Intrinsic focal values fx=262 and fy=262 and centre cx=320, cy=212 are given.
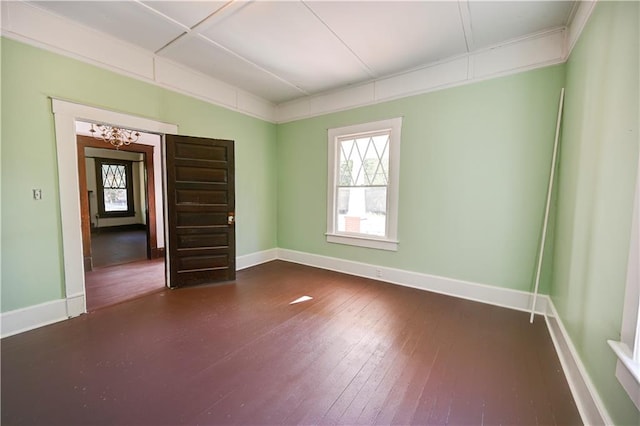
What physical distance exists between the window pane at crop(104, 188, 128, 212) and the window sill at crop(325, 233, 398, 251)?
910 centimetres

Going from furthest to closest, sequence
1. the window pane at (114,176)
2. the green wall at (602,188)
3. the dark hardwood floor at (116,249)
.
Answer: the window pane at (114,176)
the dark hardwood floor at (116,249)
the green wall at (602,188)

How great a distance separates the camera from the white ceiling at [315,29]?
2.29 m

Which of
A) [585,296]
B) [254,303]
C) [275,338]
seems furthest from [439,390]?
[254,303]

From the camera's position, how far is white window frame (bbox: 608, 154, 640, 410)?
1.12 m

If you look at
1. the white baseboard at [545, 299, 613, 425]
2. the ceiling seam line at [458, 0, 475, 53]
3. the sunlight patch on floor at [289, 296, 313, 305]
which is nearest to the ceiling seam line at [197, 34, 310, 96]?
the ceiling seam line at [458, 0, 475, 53]

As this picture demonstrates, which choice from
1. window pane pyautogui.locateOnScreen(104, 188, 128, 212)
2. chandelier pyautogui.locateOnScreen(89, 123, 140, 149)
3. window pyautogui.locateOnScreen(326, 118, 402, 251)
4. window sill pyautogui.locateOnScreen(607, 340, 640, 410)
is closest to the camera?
window sill pyautogui.locateOnScreen(607, 340, 640, 410)

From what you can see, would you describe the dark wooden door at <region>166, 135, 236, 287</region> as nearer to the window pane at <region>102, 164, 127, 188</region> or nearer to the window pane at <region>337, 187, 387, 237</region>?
the window pane at <region>337, 187, 387, 237</region>

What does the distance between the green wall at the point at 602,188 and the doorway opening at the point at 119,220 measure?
4239 mm

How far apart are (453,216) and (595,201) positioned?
1.59 metres

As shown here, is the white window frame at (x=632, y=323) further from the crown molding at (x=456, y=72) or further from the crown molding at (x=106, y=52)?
the crown molding at (x=106, y=52)

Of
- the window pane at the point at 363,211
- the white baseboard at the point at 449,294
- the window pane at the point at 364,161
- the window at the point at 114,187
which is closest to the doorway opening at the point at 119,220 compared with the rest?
the window at the point at 114,187

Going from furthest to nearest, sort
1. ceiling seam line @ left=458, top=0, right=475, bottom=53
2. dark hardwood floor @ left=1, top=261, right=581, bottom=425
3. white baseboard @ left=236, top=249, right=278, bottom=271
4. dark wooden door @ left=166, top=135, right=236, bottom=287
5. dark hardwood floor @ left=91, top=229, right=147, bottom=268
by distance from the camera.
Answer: dark hardwood floor @ left=91, top=229, right=147, bottom=268
white baseboard @ left=236, top=249, right=278, bottom=271
dark wooden door @ left=166, top=135, right=236, bottom=287
ceiling seam line @ left=458, top=0, right=475, bottom=53
dark hardwood floor @ left=1, top=261, right=581, bottom=425

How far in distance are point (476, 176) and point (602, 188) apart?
60.8 inches

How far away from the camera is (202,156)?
357 cm
